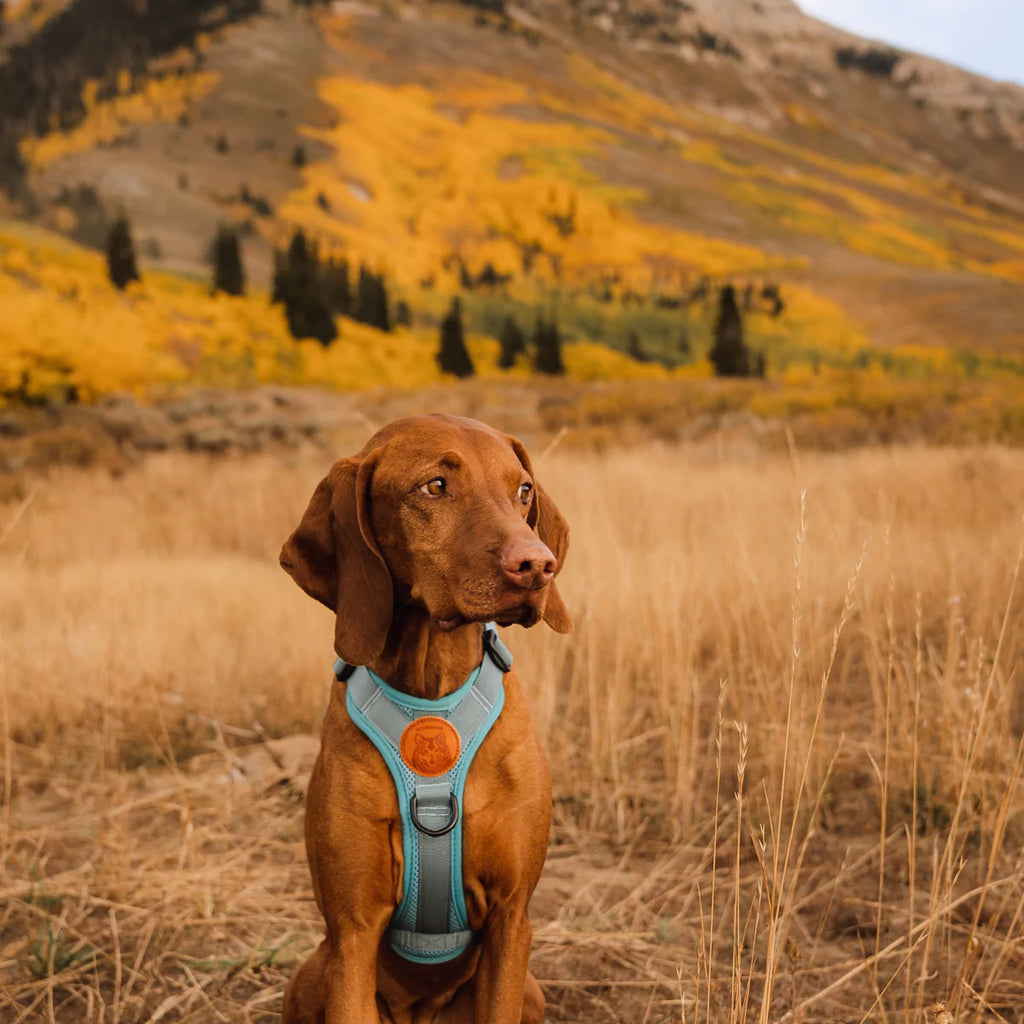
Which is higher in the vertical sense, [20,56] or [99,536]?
[20,56]

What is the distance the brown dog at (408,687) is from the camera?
1.85 meters

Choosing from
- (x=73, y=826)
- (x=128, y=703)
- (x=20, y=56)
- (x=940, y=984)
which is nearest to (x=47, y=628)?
(x=128, y=703)

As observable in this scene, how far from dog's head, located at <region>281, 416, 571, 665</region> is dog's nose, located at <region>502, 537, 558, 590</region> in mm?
40

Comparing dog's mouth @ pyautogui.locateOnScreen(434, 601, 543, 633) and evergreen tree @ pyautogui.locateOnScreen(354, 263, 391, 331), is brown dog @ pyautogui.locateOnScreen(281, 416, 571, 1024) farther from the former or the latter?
evergreen tree @ pyautogui.locateOnScreen(354, 263, 391, 331)

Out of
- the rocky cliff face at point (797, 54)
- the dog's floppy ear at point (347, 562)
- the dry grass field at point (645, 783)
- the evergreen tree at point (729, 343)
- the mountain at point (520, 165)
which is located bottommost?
the dry grass field at point (645, 783)

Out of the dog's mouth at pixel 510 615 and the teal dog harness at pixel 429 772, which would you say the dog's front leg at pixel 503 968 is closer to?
the teal dog harness at pixel 429 772

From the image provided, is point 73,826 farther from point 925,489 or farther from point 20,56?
point 20,56

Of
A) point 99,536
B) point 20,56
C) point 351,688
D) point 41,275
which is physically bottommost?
point 99,536

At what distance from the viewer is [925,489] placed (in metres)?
7.88

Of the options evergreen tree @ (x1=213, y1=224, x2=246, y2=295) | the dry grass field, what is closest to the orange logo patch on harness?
the dry grass field

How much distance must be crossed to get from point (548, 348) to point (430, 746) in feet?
33.0

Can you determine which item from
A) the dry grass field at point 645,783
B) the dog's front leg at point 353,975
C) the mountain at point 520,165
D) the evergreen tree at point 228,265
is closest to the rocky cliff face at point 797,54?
the mountain at point 520,165

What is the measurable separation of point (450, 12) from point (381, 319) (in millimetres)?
5097

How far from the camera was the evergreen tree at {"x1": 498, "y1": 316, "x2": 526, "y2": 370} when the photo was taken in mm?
11430
